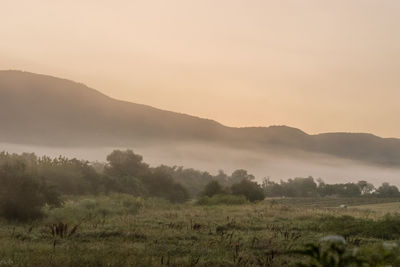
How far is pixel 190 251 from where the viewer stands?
15.7 m

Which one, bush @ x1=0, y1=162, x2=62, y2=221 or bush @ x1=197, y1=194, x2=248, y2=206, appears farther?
bush @ x1=197, y1=194, x2=248, y2=206

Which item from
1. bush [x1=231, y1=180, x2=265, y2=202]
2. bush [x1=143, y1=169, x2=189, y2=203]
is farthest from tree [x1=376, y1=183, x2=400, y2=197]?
bush [x1=143, y1=169, x2=189, y2=203]

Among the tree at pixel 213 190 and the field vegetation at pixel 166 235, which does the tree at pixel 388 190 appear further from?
the field vegetation at pixel 166 235

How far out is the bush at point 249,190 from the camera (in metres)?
66.1

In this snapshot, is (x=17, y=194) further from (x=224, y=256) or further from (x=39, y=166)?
(x=39, y=166)

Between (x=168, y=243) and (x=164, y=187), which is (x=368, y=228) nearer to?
(x=168, y=243)

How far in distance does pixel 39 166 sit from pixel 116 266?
183 ft

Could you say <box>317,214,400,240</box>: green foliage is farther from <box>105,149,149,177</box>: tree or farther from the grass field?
<box>105,149,149,177</box>: tree

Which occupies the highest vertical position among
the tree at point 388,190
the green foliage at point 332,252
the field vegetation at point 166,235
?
the green foliage at point 332,252

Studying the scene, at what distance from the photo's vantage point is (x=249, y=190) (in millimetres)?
66500

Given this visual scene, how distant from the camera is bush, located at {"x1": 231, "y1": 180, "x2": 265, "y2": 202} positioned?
66062 mm

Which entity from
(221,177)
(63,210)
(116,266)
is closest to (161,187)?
(63,210)

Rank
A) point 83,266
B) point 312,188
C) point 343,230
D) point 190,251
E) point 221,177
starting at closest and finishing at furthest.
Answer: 1. point 83,266
2. point 190,251
3. point 343,230
4. point 312,188
5. point 221,177

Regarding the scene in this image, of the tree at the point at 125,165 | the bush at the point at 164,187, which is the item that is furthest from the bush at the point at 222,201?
the tree at the point at 125,165
